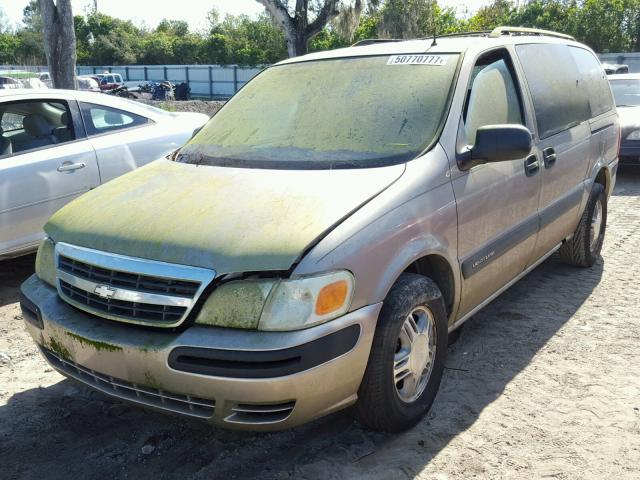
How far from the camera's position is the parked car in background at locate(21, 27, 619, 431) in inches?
96.9

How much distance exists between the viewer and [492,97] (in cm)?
368

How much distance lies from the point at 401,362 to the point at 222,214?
103cm

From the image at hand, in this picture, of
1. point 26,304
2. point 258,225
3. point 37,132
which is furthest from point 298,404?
point 37,132

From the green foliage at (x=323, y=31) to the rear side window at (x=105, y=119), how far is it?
21.4 m

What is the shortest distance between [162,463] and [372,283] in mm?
1235

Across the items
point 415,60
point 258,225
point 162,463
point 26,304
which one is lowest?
point 162,463

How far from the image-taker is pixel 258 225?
2.62 meters

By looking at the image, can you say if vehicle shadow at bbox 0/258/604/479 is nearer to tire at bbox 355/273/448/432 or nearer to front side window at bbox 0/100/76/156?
tire at bbox 355/273/448/432

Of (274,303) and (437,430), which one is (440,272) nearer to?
(437,430)

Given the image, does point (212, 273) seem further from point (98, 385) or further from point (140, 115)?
point (140, 115)

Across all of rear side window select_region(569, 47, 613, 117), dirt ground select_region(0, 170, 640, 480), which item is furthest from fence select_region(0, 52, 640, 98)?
dirt ground select_region(0, 170, 640, 480)

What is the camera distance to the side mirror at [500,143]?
10.4 ft

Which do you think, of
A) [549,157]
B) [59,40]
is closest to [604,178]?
[549,157]

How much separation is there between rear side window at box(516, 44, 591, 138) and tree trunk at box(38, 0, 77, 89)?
8.75m
